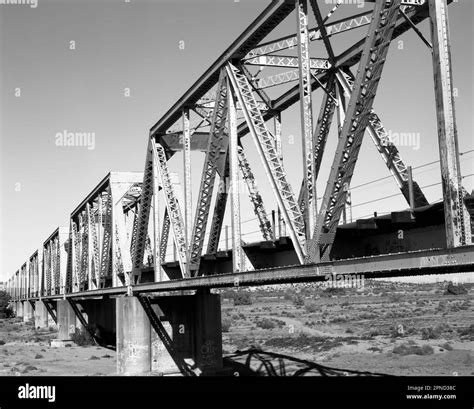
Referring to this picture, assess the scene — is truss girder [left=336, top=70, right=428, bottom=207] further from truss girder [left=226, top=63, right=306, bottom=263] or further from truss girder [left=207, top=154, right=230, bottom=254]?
truss girder [left=207, top=154, right=230, bottom=254]

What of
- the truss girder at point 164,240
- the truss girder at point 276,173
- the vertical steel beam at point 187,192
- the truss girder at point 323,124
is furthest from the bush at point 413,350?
the truss girder at point 276,173

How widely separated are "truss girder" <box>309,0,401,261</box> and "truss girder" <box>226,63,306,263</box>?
1.69m

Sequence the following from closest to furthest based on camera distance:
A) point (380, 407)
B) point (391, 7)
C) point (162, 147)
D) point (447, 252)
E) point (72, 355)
A: point (447, 252)
point (391, 7)
point (380, 407)
point (162, 147)
point (72, 355)

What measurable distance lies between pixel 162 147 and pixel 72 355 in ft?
80.6

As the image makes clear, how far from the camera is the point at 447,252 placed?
29.7ft

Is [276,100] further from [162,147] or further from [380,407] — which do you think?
[380,407]

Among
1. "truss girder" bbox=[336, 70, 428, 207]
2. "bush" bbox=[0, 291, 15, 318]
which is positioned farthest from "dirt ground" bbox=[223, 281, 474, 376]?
"bush" bbox=[0, 291, 15, 318]

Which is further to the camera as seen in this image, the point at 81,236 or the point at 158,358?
the point at 81,236

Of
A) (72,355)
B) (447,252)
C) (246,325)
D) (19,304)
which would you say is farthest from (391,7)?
(19,304)

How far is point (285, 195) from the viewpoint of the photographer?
14039 millimetres

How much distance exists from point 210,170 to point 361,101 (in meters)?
9.09

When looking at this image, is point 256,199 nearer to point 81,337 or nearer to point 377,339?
point 377,339

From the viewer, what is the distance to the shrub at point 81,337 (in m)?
53.0

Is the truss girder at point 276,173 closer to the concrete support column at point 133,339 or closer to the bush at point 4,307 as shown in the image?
the concrete support column at point 133,339
